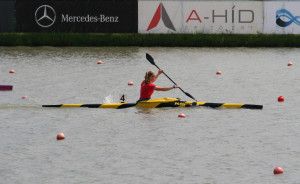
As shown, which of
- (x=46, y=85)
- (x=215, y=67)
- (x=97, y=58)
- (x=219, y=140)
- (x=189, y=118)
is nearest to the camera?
(x=219, y=140)

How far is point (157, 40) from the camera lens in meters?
41.2

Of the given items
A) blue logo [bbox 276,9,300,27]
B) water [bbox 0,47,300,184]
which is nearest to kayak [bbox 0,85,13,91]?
water [bbox 0,47,300,184]

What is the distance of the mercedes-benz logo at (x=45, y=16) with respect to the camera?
4284 centimetres

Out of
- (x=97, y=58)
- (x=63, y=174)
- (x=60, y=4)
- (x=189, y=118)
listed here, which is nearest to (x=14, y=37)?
(x=60, y=4)

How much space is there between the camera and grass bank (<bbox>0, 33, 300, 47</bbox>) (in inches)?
1625

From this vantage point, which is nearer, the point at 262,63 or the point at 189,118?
the point at 189,118

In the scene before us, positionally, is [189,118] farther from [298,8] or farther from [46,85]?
[298,8]

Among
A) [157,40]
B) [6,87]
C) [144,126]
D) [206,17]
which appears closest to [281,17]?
[206,17]

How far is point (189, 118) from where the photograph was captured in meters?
23.3

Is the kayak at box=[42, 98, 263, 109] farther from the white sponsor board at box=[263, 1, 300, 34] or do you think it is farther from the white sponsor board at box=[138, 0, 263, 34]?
the white sponsor board at box=[263, 1, 300, 34]

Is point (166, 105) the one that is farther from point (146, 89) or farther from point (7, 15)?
point (7, 15)

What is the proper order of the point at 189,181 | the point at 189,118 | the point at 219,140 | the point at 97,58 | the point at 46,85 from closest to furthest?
the point at 189,181 → the point at 219,140 → the point at 189,118 → the point at 46,85 → the point at 97,58

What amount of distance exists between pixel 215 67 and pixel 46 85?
26.1 ft

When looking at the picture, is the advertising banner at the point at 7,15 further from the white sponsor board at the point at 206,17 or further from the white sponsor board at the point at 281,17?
the white sponsor board at the point at 281,17
